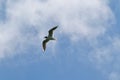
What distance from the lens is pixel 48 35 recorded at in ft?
534

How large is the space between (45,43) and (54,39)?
33.2ft

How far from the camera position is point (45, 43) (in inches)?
6722

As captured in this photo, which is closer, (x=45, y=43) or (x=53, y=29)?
(x=53, y=29)

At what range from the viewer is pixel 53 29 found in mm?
159000

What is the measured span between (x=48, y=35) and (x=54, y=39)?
9.18 feet

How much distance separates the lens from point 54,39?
161m

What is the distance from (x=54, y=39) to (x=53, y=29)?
3903mm

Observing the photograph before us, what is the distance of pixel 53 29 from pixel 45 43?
1292cm

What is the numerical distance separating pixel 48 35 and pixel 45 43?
8.52 meters
